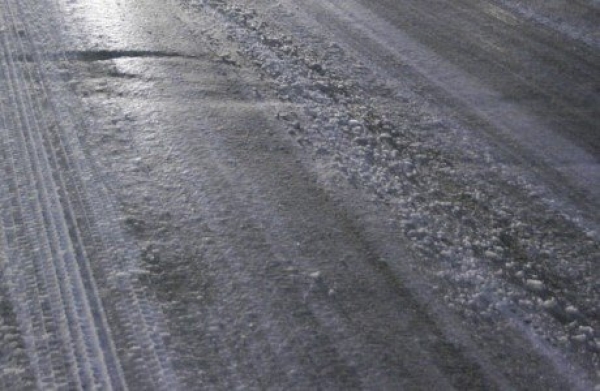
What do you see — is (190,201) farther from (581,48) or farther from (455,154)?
(581,48)

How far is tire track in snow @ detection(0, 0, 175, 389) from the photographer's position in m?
2.40

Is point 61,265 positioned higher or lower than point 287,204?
lower

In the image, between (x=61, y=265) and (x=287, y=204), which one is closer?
(x=61, y=265)

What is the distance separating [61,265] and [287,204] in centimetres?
101

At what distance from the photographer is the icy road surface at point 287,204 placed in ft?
8.30

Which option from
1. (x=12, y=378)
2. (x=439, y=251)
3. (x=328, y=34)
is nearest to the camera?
(x=12, y=378)

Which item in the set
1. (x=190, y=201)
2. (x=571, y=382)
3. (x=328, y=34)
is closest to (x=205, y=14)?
(x=328, y=34)

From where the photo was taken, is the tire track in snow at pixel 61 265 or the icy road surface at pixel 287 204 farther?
the icy road surface at pixel 287 204

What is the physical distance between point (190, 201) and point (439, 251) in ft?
3.59

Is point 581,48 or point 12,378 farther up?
point 581,48

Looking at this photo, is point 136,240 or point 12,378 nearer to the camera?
point 12,378

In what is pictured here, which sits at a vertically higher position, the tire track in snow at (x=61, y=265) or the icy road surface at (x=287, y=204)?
the icy road surface at (x=287, y=204)

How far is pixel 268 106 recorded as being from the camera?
4.02 m

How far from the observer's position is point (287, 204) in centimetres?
329
